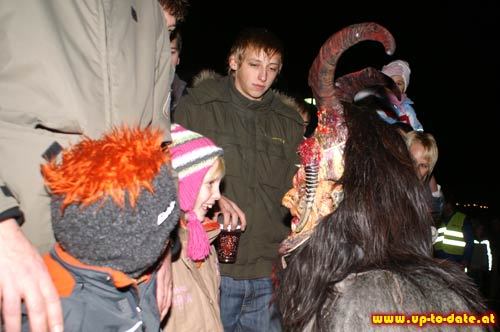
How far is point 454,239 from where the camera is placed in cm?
883

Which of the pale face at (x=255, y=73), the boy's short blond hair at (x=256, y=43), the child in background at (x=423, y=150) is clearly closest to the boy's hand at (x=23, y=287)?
the pale face at (x=255, y=73)

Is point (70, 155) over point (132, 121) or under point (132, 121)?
under

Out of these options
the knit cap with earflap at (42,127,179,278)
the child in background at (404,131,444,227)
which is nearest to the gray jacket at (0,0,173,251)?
the knit cap with earflap at (42,127,179,278)

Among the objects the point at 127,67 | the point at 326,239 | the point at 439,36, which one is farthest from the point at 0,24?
the point at 439,36

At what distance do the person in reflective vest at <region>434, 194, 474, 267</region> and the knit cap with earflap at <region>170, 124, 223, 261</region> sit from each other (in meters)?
7.09

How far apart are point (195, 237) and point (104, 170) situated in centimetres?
126

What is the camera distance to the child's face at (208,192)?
2654 millimetres

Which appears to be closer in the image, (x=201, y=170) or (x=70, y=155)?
(x=70, y=155)

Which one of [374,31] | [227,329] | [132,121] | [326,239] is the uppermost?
[374,31]

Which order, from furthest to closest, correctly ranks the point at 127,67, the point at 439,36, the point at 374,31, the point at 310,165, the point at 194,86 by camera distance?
the point at 439,36
the point at 194,86
the point at 310,165
the point at 374,31
the point at 127,67

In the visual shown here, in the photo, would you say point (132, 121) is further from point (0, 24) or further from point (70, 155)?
point (0, 24)

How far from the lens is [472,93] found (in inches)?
690

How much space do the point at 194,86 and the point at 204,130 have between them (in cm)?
43

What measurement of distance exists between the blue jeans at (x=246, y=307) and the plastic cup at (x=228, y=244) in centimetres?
36
